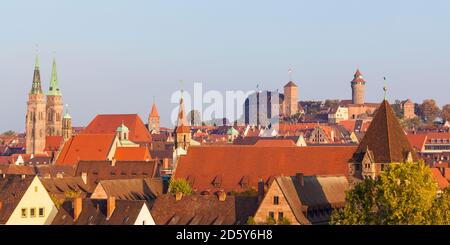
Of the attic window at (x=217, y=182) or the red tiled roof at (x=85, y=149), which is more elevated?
the red tiled roof at (x=85, y=149)

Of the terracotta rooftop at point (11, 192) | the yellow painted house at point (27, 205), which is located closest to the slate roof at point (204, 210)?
the yellow painted house at point (27, 205)

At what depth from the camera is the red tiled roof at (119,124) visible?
7210 inches

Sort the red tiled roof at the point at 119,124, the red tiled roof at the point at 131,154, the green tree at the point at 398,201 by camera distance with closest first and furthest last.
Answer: the green tree at the point at 398,201
the red tiled roof at the point at 131,154
the red tiled roof at the point at 119,124

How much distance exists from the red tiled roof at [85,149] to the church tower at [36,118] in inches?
2058

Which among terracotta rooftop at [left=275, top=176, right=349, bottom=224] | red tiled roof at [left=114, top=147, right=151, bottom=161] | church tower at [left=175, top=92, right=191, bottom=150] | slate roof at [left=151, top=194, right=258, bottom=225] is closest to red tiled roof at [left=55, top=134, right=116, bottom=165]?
red tiled roof at [left=114, top=147, right=151, bottom=161]

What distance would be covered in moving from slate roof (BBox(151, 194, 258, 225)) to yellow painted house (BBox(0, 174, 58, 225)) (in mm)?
6666

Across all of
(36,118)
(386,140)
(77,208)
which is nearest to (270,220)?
(77,208)

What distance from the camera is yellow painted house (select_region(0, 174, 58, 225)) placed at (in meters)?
53.1

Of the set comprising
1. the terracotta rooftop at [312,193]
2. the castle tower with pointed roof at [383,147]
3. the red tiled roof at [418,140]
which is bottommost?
the terracotta rooftop at [312,193]

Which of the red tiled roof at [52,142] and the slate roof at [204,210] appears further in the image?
the red tiled roof at [52,142]

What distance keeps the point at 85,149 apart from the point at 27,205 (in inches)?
3141

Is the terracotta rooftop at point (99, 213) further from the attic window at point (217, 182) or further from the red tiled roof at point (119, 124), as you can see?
the red tiled roof at point (119, 124)
